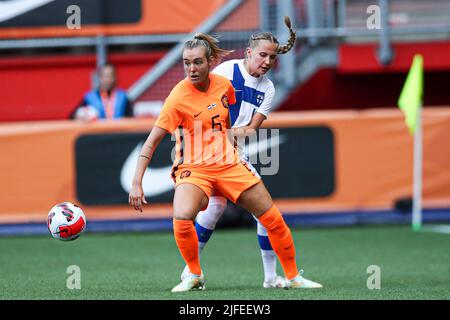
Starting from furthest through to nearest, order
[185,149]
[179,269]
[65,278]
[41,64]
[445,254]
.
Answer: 1. [41,64]
2. [445,254]
3. [179,269]
4. [65,278]
5. [185,149]

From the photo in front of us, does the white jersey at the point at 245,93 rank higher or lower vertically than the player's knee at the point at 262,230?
higher

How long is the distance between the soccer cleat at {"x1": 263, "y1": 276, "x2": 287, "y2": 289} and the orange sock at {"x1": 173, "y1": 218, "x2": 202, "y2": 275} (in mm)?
643

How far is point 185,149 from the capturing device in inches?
293

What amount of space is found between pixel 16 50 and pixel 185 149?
35.7 feet

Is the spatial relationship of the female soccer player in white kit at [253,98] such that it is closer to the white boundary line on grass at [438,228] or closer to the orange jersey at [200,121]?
the orange jersey at [200,121]

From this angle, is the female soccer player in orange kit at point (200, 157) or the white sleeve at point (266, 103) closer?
the female soccer player in orange kit at point (200, 157)

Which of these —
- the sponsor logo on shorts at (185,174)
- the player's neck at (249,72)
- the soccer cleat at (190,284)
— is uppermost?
the player's neck at (249,72)

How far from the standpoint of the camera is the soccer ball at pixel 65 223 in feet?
24.9

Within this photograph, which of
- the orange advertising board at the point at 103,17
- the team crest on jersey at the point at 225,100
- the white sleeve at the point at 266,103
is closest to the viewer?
the team crest on jersey at the point at 225,100

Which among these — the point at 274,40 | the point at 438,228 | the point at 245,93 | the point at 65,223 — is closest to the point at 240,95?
the point at 245,93

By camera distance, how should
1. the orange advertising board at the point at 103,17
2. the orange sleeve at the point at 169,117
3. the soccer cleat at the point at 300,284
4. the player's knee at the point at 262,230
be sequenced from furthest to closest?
1. the orange advertising board at the point at 103,17
2. the player's knee at the point at 262,230
3. the soccer cleat at the point at 300,284
4. the orange sleeve at the point at 169,117

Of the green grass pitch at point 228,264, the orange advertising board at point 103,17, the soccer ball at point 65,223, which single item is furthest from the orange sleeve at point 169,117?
the orange advertising board at point 103,17
